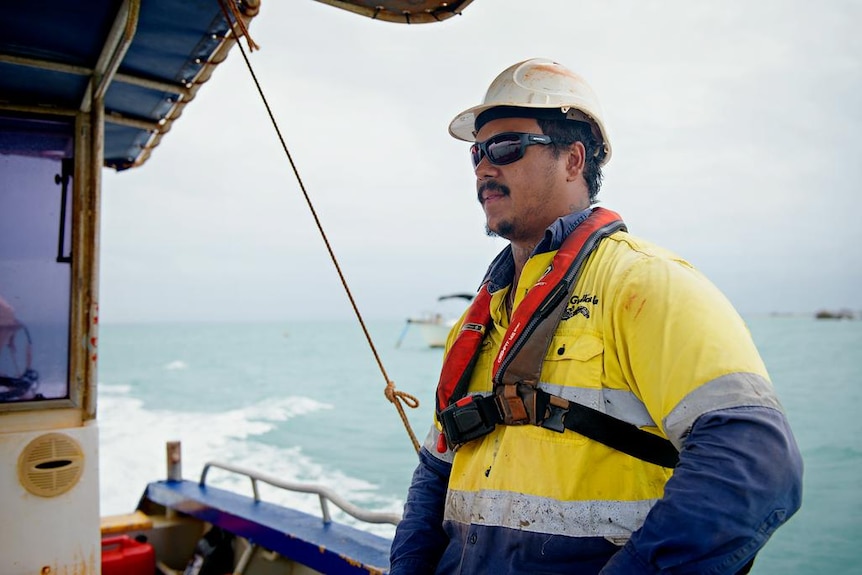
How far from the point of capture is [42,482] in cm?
305

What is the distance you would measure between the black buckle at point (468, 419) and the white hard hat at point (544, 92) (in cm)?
77

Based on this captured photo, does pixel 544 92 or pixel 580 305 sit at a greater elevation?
pixel 544 92

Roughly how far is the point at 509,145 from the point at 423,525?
1058 mm

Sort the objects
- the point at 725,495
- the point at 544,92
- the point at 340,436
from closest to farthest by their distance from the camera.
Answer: the point at 725,495 < the point at 544,92 < the point at 340,436

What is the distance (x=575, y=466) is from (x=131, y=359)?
67579 mm

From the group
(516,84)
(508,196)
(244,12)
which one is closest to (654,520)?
(508,196)

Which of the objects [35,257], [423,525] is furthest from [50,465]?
[423,525]

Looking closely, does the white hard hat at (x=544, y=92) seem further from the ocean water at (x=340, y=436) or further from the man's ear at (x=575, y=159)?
the ocean water at (x=340, y=436)

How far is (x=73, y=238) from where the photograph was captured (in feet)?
11.2

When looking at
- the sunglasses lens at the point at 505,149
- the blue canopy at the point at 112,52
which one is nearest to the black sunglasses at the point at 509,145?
the sunglasses lens at the point at 505,149

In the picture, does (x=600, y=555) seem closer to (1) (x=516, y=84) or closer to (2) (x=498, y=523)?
(2) (x=498, y=523)

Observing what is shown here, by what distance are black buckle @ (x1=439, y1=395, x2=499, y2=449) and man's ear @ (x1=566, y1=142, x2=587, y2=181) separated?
66cm

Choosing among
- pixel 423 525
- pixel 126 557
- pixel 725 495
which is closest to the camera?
pixel 725 495

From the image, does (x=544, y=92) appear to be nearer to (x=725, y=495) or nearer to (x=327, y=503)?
(x=725, y=495)
